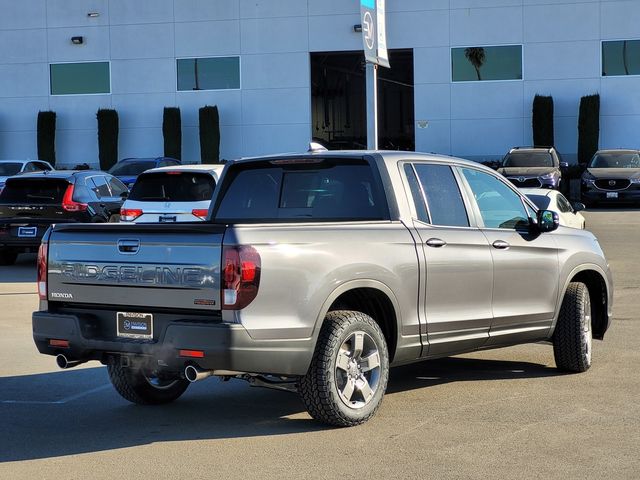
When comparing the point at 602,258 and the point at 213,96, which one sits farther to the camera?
the point at 213,96

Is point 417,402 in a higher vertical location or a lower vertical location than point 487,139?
lower

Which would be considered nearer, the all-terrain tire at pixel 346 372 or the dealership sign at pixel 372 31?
the all-terrain tire at pixel 346 372

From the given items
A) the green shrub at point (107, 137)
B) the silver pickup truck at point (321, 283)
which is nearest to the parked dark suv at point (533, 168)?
the green shrub at point (107, 137)

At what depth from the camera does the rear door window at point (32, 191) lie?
59.2 feet

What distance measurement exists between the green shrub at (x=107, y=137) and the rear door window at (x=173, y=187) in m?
24.6

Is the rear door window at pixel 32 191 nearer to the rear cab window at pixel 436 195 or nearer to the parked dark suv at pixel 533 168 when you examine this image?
the rear cab window at pixel 436 195

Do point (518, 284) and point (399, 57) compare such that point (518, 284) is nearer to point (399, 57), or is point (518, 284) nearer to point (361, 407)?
point (361, 407)

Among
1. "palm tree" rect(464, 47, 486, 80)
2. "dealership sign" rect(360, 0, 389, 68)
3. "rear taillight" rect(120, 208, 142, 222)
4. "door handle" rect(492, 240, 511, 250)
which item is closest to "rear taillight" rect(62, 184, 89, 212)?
"rear taillight" rect(120, 208, 142, 222)

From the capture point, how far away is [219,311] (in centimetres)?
633

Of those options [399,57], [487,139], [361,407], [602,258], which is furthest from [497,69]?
[361,407]

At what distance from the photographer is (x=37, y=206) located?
1795 centimetres

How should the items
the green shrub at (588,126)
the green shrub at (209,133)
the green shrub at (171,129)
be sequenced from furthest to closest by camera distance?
the green shrub at (171,129) < the green shrub at (209,133) < the green shrub at (588,126)

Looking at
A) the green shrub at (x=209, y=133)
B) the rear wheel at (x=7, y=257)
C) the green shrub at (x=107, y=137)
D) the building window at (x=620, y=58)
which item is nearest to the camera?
the rear wheel at (x=7, y=257)

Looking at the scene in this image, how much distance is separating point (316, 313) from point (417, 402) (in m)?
1.53
